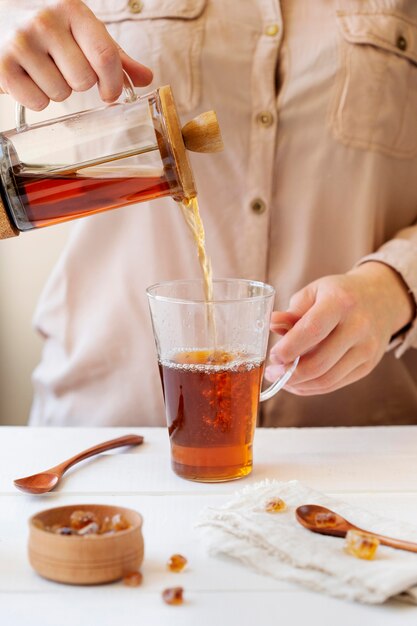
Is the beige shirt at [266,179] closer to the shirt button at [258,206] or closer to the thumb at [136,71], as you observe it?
the shirt button at [258,206]

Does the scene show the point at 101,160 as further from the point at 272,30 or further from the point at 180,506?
the point at 272,30

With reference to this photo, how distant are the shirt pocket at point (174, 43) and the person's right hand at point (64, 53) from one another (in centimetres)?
36

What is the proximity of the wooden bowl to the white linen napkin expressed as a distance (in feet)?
0.32

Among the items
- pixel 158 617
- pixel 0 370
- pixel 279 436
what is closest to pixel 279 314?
pixel 279 436

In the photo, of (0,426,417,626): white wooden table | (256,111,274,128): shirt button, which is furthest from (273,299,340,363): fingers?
(256,111,274,128): shirt button

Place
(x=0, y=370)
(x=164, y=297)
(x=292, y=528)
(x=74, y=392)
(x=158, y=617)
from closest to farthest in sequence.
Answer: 1. (x=158, y=617)
2. (x=292, y=528)
3. (x=164, y=297)
4. (x=74, y=392)
5. (x=0, y=370)

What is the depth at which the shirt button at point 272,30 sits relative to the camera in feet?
4.80

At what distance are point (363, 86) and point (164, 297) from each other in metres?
0.58

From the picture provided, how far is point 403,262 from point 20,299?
988mm

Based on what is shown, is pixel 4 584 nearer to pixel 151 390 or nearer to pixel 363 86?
pixel 151 390

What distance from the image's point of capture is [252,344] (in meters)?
1.11

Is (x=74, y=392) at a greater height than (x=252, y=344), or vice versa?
(x=252, y=344)

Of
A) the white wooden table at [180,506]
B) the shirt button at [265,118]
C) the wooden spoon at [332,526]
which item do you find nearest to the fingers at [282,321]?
the white wooden table at [180,506]

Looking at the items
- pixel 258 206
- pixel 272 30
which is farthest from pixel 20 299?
pixel 272 30
